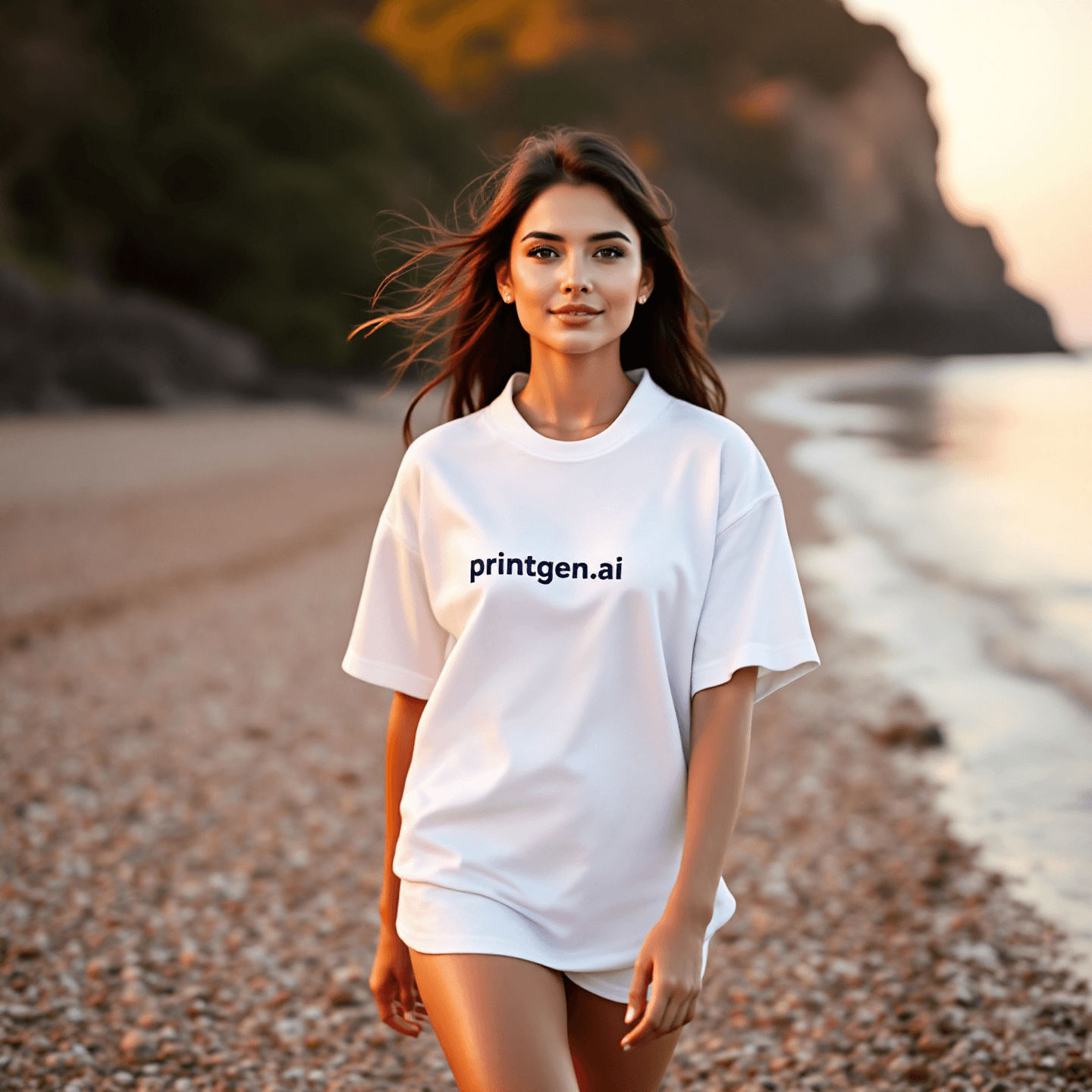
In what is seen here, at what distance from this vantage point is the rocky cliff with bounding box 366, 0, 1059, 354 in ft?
185

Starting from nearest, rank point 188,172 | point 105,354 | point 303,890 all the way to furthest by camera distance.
A: point 303,890, point 105,354, point 188,172

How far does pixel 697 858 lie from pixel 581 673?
32cm

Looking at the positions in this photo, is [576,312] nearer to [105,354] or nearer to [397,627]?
[397,627]

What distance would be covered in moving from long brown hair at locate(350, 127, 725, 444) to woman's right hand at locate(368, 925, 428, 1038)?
0.94 m

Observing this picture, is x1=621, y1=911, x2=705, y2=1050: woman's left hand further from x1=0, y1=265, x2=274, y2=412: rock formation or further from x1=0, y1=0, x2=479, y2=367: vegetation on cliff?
x1=0, y1=0, x2=479, y2=367: vegetation on cliff

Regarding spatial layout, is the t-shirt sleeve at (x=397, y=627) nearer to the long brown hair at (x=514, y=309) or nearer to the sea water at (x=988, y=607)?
the long brown hair at (x=514, y=309)

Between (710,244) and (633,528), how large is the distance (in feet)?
198

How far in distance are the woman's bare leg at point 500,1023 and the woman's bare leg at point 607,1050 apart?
0.09m

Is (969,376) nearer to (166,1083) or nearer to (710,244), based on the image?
(710,244)

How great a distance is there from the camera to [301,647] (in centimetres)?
693

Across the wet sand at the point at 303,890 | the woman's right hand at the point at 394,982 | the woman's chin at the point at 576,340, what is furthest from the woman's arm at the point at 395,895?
the wet sand at the point at 303,890

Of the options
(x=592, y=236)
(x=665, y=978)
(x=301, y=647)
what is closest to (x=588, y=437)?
(x=592, y=236)

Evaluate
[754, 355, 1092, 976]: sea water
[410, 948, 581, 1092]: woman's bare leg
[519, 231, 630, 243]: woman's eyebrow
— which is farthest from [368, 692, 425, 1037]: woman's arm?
[754, 355, 1092, 976]: sea water

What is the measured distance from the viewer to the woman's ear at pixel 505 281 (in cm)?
196
